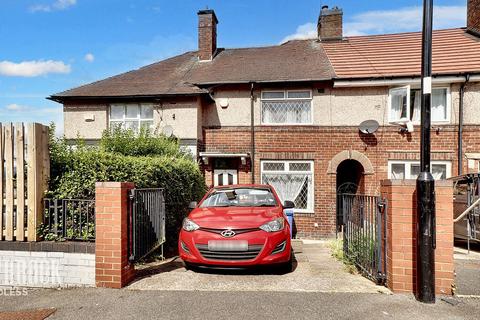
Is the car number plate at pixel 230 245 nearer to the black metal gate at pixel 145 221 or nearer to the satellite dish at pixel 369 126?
the black metal gate at pixel 145 221

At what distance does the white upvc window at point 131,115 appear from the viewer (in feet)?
36.9

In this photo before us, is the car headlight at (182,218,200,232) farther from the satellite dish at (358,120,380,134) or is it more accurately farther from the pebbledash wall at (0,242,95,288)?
the satellite dish at (358,120,380,134)

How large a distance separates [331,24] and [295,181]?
7639 millimetres

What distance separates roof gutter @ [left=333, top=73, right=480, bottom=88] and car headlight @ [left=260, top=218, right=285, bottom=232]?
22.8ft

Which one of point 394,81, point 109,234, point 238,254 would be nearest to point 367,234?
point 238,254

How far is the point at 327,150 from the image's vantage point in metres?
10.6

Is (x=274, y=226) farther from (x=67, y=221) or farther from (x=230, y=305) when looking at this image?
(x=67, y=221)

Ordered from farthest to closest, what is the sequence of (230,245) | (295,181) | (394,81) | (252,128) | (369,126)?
1. (252,128)
2. (295,181)
3. (369,126)
4. (394,81)
5. (230,245)

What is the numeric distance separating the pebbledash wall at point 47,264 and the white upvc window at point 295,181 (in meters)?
7.21

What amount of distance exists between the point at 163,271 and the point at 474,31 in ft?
46.8

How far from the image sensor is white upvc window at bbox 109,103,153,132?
1125 centimetres

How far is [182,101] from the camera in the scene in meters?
10.7

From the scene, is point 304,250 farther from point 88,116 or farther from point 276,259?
point 88,116

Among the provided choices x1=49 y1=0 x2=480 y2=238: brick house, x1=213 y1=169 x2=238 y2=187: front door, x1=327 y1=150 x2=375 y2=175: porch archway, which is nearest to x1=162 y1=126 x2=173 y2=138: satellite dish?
x1=49 y1=0 x2=480 y2=238: brick house
